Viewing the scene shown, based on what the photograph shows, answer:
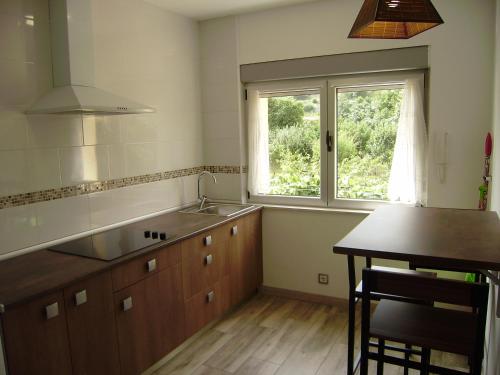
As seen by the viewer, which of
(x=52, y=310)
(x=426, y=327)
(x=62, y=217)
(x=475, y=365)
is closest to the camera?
(x=475, y=365)

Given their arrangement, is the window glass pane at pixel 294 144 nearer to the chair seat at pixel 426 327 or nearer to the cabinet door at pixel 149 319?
the cabinet door at pixel 149 319

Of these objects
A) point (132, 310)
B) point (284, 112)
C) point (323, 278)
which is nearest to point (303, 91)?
point (284, 112)

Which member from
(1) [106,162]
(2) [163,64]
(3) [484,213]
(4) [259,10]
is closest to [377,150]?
(3) [484,213]

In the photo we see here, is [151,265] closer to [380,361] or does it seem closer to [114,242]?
[114,242]

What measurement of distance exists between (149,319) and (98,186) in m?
0.97

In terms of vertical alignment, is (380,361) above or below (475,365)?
below

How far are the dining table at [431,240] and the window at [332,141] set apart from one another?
1.06m

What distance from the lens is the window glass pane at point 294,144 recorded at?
369cm

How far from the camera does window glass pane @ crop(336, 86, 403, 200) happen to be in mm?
3367

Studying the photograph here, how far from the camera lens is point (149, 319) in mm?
2520

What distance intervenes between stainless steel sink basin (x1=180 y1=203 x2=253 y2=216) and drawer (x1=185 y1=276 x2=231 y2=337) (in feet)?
2.01

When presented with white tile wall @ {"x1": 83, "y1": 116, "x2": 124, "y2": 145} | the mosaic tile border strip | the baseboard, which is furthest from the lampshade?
the baseboard

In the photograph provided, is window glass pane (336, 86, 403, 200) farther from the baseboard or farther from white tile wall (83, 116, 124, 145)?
white tile wall (83, 116, 124, 145)

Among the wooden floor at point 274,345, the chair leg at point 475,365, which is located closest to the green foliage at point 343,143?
the wooden floor at point 274,345
